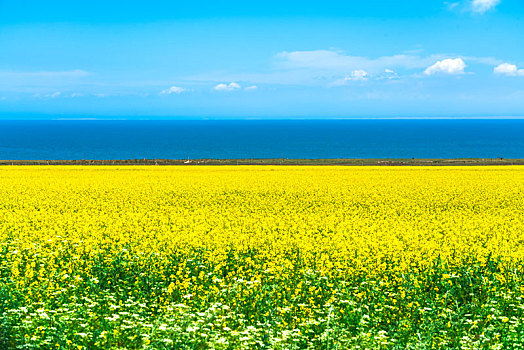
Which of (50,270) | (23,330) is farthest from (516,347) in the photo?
(50,270)

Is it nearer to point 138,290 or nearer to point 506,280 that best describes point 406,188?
point 506,280

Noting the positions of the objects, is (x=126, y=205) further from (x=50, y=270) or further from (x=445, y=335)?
(x=445, y=335)

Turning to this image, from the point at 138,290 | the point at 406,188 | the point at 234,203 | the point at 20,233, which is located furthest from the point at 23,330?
the point at 406,188

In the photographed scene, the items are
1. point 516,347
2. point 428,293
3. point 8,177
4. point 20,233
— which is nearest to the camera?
point 516,347

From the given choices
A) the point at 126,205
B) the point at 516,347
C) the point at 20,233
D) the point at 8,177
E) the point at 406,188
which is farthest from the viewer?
the point at 8,177

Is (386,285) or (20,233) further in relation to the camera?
(20,233)

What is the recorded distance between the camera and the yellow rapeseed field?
7.60 meters

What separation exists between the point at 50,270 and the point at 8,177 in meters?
21.8

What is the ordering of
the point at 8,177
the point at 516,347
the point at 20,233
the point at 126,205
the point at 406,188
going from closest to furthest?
the point at 516,347 < the point at 20,233 < the point at 126,205 < the point at 406,188 < the point at 8,177

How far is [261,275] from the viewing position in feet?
34.0

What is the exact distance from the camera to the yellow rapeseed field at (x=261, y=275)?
760cm

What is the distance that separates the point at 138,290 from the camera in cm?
982

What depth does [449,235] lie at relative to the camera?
1367 centimetres

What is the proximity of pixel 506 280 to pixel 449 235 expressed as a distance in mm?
3573
